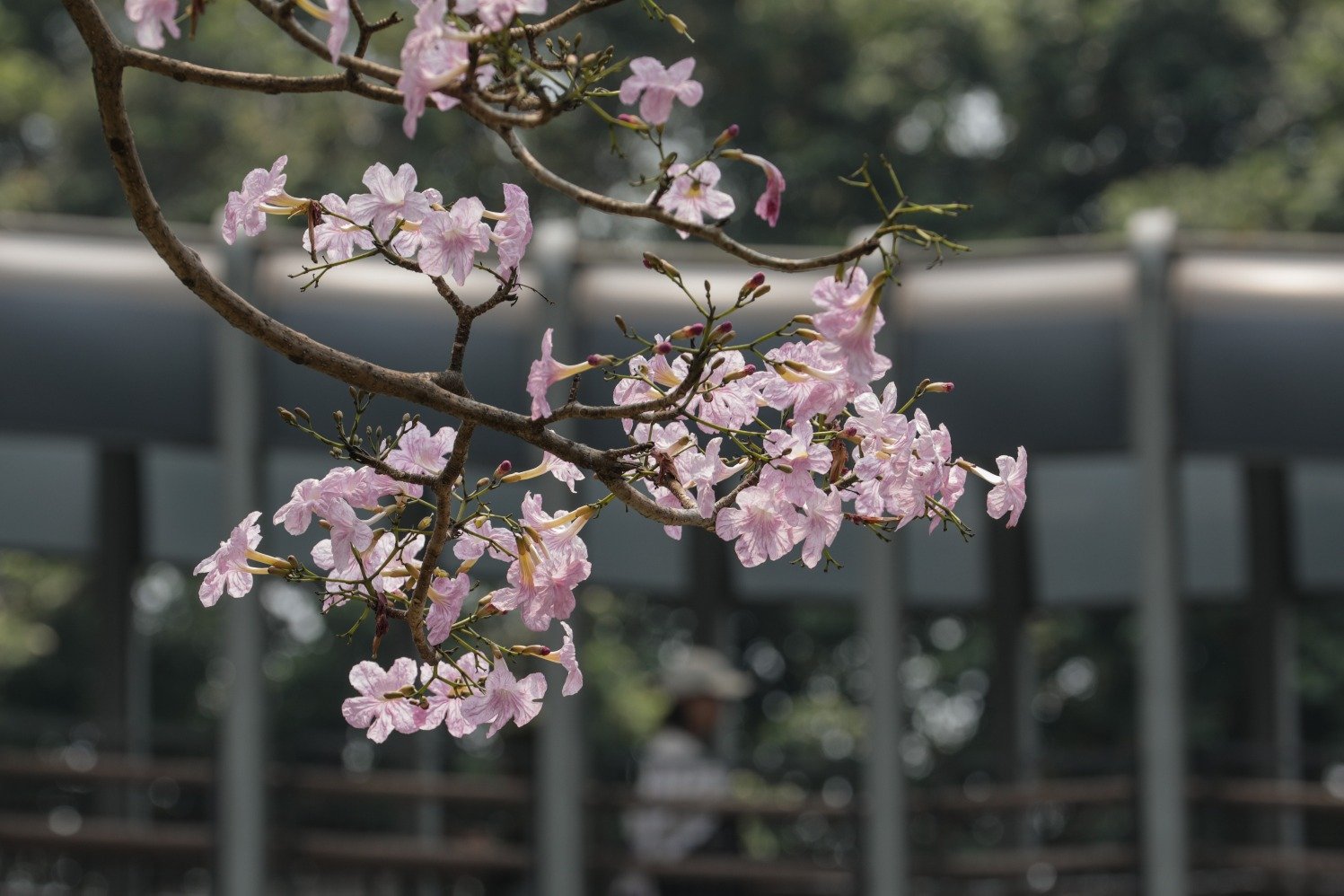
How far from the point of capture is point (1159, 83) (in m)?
19.6

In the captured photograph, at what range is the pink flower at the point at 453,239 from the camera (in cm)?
204

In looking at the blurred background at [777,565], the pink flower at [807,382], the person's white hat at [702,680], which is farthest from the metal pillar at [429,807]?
the pink flower at [807,382]

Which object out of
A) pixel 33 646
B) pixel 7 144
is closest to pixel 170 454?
pixel 33 646

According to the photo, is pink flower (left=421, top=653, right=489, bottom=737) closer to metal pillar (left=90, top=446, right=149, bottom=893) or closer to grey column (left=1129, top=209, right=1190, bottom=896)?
grey column (left=1129, top=209, right=1190, bottom=896)

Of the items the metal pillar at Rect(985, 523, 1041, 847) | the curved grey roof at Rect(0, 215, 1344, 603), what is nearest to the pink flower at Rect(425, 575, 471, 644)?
the curved grey roof at Rect(0, 215, 1344, 603)

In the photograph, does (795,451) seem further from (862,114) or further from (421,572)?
(862,114)

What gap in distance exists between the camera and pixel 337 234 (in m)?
2.19

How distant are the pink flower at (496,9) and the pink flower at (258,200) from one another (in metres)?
0.37

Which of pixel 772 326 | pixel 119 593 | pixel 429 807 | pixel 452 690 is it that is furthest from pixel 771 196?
pixel 429 807

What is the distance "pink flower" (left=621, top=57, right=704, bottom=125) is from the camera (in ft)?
6.37

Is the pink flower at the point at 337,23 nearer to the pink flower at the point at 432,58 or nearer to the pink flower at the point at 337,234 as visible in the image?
the pink flower at the point at 432,58

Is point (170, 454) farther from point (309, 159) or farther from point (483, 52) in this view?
point (309, 159)

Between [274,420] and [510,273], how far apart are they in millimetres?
5785

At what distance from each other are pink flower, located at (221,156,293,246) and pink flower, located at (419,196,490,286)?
0.19m
